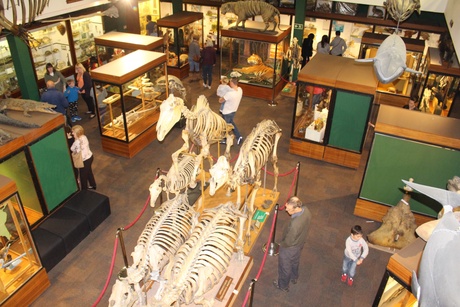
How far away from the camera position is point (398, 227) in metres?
6.63

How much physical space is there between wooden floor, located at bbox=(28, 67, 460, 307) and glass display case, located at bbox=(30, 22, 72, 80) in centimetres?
356

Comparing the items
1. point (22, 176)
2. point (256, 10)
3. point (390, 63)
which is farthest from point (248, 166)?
point (256, 10)

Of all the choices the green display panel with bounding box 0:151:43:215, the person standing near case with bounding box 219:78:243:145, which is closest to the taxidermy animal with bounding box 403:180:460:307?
the green display panel with bounding box 0:151:43:215

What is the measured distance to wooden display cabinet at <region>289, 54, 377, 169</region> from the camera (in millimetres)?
8531

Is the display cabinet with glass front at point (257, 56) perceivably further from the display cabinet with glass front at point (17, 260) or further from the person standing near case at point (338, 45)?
the display cabinet with glass front at point (17, 260)

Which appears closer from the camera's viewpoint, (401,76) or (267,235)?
(267,235)

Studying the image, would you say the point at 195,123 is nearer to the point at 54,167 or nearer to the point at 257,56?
the point at 54,167

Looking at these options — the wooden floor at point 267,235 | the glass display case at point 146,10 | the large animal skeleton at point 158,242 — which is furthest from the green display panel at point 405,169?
the glass display case at point 146,10

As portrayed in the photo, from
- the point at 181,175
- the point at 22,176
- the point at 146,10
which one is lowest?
the point at 22,176

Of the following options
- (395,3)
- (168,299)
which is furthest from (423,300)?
(395,3)

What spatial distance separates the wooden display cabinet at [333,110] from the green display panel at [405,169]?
1715 millimetres

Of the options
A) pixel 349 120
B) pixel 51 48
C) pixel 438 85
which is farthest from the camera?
pixel 51 48

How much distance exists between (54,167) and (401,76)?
10651 mm

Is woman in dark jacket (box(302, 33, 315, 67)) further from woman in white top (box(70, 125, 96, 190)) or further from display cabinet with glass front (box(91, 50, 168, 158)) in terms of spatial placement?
woman in white top (box(70, 125, 96, 190))
